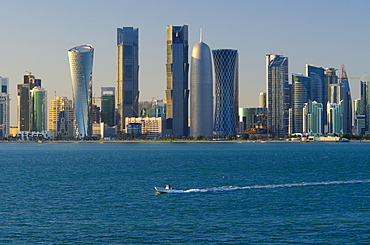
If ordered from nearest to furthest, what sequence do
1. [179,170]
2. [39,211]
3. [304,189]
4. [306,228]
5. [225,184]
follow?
1. [306,228]
2. [39,211]
3. [304,189]
4. [225,184]
5. [179,170]

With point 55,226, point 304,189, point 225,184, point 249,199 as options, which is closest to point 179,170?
point 225,184

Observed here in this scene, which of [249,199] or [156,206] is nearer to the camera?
[156,206]

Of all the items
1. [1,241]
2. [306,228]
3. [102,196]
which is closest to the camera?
[1,241]

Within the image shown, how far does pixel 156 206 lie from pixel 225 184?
31.1 m

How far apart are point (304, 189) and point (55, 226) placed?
4497 cm

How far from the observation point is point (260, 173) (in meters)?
135

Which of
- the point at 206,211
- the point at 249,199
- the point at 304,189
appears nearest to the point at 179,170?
the point at 304,189

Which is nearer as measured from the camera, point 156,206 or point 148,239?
point 148,239

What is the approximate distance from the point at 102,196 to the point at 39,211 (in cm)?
1606

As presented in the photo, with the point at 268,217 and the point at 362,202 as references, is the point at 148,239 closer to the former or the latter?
the point at 268,217

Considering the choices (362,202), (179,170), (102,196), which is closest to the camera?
(362,202)

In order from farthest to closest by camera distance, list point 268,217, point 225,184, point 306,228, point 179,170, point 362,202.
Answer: point 179,170 < point 225,184 < point 362,202 < point 268,217 < point 306,228

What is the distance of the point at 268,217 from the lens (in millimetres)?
71125

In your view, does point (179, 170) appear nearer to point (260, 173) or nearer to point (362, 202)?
point (260, 173)
